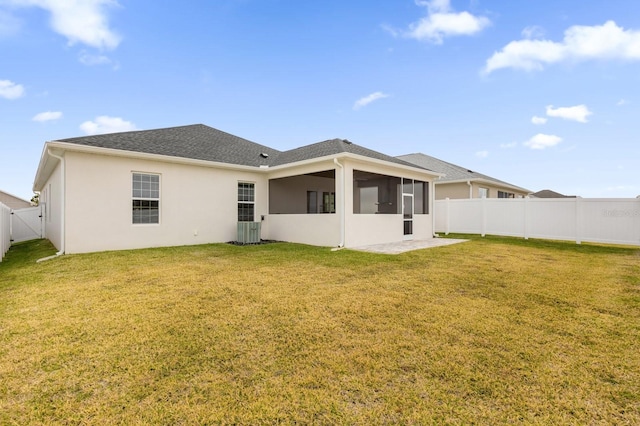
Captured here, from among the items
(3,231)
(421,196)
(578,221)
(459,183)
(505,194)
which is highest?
(459,183)

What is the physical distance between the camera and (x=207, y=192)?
10.7 meters

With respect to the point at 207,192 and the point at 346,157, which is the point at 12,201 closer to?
the point at 207,192

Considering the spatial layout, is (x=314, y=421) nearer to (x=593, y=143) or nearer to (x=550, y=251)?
(x=550, y=251)

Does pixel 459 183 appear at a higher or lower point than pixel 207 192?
higher

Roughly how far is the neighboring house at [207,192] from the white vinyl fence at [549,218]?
2992mm

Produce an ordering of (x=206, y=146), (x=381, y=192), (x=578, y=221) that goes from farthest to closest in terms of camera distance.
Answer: (x=381, y=192), (x=206, y=146), (x=578, y=221)

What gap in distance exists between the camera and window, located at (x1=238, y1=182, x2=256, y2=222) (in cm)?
1182

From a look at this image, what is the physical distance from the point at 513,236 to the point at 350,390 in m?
14.4

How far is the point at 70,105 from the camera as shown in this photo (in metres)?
12.7

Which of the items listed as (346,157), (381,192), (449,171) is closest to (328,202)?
(381,192)

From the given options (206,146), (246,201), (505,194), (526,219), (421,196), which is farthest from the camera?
(505,194)

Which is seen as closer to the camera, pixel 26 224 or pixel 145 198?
pixel 145 198

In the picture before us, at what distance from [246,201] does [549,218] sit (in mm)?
12975

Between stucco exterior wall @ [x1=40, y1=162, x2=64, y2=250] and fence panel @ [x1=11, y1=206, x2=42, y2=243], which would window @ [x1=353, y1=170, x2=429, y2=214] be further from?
fence panel @ [x1=11, y1=206, x2=42, y2=243]
